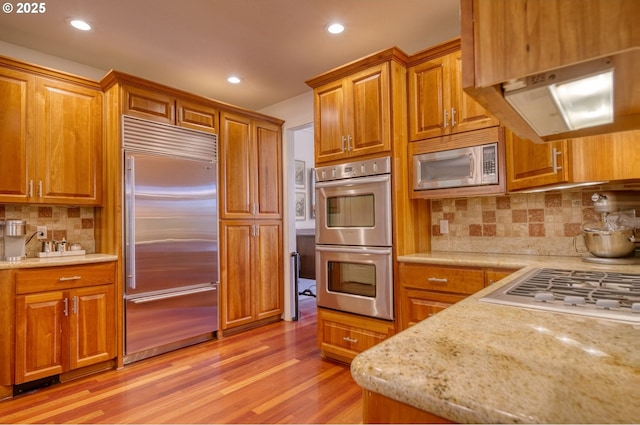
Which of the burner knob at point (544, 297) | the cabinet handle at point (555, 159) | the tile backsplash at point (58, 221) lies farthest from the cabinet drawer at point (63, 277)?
the cabinet handle at point (555, 159)

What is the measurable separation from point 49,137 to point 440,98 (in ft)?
9.58

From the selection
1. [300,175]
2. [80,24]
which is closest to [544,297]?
[80,24]

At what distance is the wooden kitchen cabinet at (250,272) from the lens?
11.4 ft

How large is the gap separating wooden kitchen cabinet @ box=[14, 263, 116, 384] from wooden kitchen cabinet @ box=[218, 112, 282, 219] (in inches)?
48.5

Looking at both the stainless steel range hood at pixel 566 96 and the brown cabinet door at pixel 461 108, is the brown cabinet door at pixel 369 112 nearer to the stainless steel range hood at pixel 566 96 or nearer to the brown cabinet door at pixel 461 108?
the brown cabinet door at pixel 461 108

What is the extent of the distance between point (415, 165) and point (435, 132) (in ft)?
0.87

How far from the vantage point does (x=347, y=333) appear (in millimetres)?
2678

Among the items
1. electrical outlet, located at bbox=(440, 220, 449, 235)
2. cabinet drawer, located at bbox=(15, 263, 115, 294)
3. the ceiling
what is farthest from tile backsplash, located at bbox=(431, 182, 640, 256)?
cabinet drawer, located at bbox=(15, 263, 115, 294)

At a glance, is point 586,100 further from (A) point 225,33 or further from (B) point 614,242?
(A) point 225,33

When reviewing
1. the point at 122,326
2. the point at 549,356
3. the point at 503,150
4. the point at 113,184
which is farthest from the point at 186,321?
the point at 549,356

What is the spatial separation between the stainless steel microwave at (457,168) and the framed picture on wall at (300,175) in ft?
12.2

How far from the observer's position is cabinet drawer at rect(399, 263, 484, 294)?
214 cm

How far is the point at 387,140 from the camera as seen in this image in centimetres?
252

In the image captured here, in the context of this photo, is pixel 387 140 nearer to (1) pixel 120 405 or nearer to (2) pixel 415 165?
(2) pixel 415 165
